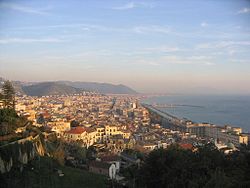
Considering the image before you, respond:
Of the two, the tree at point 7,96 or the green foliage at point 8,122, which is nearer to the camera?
the green foliage at point 8,122

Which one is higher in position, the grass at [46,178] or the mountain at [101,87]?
the mountain at [101,87]

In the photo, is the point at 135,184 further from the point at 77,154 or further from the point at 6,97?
the point at 6,97

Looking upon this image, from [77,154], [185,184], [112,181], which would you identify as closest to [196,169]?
[185,184]

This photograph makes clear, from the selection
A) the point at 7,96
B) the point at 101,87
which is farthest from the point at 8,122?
the point at 101,87

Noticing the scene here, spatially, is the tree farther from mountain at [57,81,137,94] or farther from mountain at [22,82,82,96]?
mountain at [57,81,137,94]

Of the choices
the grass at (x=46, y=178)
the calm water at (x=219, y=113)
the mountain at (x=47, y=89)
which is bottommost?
the calm water at (x=219, y=113)

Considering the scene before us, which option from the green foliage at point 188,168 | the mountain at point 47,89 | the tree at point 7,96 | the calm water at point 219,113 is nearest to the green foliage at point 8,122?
the tree at point 7,96

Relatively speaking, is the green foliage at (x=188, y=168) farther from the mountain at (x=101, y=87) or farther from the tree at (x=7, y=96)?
the mountain at (x=101, y=87)
